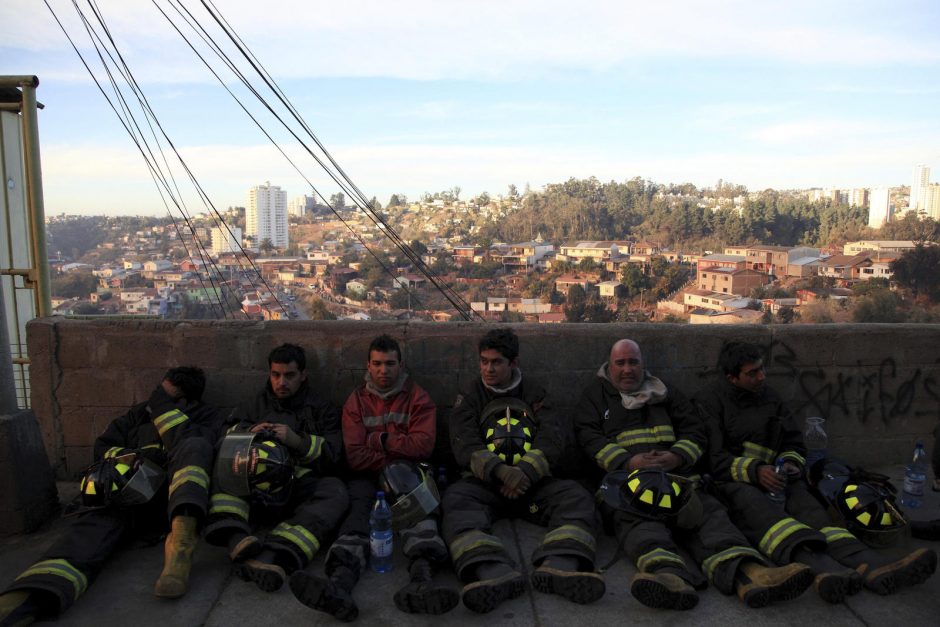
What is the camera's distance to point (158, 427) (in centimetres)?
452

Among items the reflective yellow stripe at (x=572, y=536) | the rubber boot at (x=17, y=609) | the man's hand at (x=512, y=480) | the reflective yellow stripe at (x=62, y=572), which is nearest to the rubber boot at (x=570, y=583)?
the reflective yellow stripe at (x=572, y=536)

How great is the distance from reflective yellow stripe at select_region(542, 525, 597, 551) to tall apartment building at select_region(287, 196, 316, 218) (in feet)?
243

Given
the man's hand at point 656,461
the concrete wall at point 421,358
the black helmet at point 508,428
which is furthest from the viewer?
the concrete wall at point 421,358

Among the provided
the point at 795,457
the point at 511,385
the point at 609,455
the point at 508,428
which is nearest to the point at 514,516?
the point at 508,428

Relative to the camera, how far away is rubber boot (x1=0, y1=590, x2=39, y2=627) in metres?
3.14

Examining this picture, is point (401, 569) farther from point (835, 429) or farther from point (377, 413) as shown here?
point (835, 429)

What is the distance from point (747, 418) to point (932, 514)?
58.7 inches

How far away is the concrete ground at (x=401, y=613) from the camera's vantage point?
10.9 ft

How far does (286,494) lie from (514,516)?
5.04 feet

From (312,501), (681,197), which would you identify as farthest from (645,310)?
(681,197)

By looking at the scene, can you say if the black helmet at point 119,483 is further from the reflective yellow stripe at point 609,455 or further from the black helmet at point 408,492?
the reflective yellow stripe at point 609,455

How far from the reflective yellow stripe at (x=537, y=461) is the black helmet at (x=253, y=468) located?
59.5 inches

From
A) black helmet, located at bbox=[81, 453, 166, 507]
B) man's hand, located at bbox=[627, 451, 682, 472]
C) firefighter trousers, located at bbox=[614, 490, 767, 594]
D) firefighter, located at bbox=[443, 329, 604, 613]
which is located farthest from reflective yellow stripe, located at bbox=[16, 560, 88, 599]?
man's hand, located at bbox=[627, 451, 682, 472]

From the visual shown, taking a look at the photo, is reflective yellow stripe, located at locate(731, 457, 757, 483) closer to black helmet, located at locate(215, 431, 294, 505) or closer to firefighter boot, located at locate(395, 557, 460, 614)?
firefighter boot, located at locate(395, 557, 460, 614)
